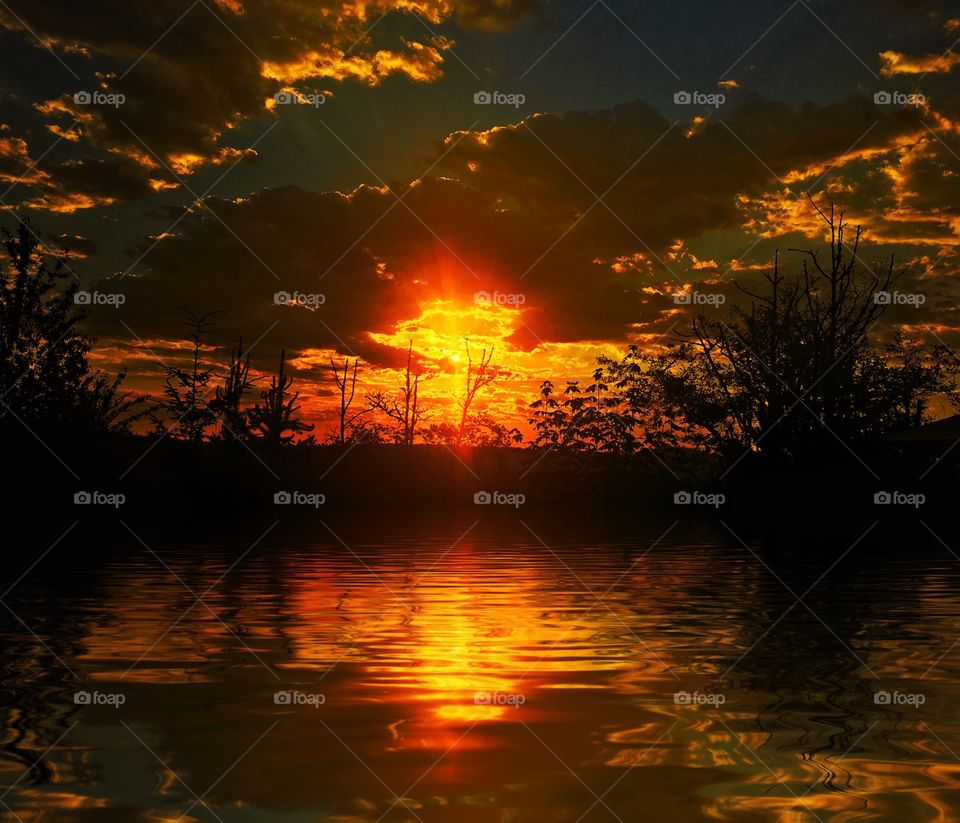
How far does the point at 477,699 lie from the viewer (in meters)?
8.38

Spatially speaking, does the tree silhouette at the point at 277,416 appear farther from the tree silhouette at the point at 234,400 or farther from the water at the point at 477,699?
the water at the point at 477,699

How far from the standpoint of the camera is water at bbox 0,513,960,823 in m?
5.80

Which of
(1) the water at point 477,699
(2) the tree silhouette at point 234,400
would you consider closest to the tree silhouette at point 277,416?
(2) the tree silhouette at point 234,400

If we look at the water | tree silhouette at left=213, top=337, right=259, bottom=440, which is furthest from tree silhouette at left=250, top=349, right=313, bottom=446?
the water

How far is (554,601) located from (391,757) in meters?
8.77

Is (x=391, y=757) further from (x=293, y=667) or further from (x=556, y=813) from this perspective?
(x=293, y=667)

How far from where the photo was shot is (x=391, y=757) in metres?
6.61

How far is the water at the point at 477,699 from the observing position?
19.0 ft

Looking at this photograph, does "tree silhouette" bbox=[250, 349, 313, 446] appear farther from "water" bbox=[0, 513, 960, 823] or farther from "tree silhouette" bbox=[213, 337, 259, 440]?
"water" bbox=[0, 513, 960, 823]

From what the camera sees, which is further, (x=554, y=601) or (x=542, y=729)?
(x=554, y=601)

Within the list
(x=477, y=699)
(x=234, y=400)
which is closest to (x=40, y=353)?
(x=234, y=400)

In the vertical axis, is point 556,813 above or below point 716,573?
above

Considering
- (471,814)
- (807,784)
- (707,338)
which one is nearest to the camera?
(471,814)

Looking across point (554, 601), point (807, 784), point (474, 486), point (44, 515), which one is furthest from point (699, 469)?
point (807, 784)
